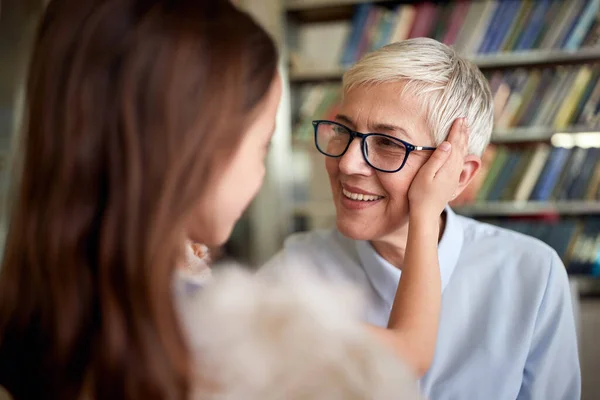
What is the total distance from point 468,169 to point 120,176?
0.91 meters

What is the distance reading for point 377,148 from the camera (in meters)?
1.31

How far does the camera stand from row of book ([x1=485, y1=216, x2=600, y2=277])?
8.73ft

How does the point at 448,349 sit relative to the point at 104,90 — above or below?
below

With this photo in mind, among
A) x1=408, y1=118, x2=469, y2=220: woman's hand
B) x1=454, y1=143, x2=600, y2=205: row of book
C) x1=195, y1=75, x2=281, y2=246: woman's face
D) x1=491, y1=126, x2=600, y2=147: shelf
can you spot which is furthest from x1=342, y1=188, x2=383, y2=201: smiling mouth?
x1=491, y1=126, x2=600, y2=147: shelf

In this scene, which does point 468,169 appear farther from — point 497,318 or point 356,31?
point 356,31

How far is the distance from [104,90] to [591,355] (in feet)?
8.15

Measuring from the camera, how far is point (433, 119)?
1253 mm

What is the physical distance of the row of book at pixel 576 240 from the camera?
2662 millimetres

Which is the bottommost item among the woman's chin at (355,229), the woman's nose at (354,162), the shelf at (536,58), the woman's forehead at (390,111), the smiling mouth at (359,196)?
the woman's chin at (355,229)

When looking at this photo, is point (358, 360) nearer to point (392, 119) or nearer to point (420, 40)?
point (392, 119)

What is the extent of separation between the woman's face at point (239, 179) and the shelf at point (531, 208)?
2103mm

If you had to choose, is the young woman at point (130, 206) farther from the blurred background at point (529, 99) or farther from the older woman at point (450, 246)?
the blurred background at point (529, 99)

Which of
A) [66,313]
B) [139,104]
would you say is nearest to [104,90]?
[139,104]

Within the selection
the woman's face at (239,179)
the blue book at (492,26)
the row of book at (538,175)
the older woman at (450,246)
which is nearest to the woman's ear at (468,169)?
the older woman at (450,246)
